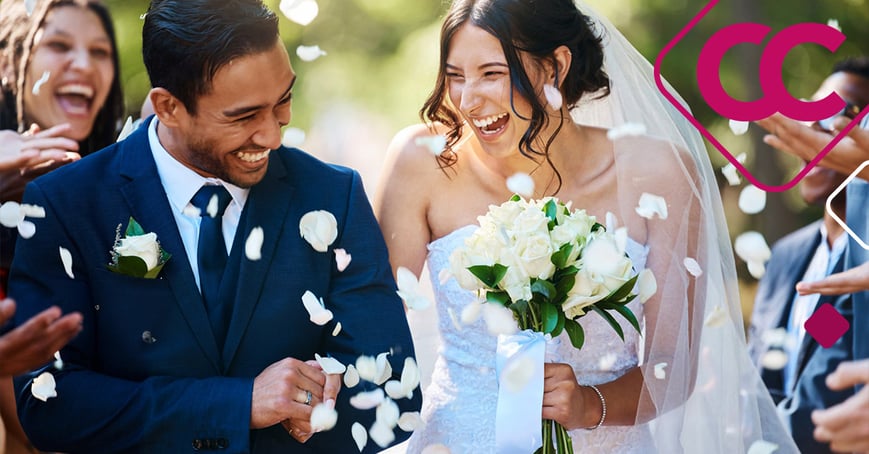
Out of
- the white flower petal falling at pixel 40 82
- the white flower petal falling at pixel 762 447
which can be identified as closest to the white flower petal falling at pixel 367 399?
the white flower petal falling at pixel 762 447

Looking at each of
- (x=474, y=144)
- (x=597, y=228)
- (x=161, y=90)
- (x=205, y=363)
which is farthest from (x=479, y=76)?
(x=205, y=363)

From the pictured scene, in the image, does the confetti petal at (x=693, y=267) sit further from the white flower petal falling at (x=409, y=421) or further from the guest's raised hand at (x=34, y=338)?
the guest's raised hand at (x=34, y=338)

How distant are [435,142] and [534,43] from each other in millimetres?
405

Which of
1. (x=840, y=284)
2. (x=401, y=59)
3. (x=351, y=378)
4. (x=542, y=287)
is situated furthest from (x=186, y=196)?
(x=401, y=59)

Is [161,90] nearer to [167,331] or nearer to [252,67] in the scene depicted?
[252,67]

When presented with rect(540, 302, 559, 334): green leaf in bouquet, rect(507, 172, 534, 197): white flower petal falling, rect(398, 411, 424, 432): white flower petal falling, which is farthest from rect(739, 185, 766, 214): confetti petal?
rect(398, 411, 424, 432): white flower petal falling

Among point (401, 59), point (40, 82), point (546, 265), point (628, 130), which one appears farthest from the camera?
point (401, 59)

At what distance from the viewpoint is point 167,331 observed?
8.97ft

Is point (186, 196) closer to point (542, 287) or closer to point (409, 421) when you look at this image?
point (409, 421)

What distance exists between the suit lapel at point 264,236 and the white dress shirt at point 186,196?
0.05 m

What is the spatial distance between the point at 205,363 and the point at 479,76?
1094mm

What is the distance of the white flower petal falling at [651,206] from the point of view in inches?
114

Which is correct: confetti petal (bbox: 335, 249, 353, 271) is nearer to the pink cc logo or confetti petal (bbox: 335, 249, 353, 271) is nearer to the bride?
the bride

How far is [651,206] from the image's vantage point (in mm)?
2900
